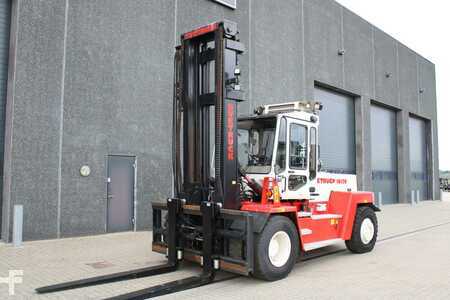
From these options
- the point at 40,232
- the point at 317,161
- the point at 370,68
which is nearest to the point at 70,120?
the point at 40,232

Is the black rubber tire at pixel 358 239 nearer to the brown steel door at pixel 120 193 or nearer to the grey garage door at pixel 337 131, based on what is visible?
the brown steel door at pixel 120 193

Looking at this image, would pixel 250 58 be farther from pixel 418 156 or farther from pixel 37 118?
pixel 418 156

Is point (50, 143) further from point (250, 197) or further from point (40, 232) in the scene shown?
point (250, 197)

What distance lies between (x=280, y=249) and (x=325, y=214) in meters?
2.05

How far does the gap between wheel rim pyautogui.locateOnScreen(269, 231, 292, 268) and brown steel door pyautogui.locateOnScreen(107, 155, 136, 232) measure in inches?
238

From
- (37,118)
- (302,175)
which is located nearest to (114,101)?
(37,118)

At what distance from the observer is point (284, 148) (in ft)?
23.5

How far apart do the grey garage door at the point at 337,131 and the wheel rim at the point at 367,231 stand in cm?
1068

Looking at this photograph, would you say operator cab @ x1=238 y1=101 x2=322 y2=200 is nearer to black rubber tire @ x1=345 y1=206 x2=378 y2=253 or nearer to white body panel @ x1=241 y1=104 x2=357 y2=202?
white body panel @ x1=241 y1=104 x2=357 y2=202

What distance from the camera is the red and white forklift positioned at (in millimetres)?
6227

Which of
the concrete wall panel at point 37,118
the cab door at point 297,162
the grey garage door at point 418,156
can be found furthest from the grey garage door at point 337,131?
the concrete wall panel at point 37,118

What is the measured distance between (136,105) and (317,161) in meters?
6.04

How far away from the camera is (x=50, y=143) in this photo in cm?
1003

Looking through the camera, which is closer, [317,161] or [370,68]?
[317,161]
